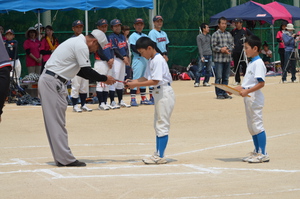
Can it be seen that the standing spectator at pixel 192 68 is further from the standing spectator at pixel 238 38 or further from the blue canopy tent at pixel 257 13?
the standing spectator at pixel 238 38

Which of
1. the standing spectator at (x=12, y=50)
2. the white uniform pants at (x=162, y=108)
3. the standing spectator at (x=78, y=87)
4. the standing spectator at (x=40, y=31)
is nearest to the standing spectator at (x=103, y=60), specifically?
the standing spectator at (x=78, y=87)

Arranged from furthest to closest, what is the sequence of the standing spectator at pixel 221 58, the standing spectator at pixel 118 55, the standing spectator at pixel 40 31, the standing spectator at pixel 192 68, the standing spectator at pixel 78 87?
the standing spectator at pixel 192 68 < the standing spectator at pixel 40 31 < the standing spectator at pixel 221 58 < the standing spectator at pixel 118 55 < the standing spectator at pixel 78 87

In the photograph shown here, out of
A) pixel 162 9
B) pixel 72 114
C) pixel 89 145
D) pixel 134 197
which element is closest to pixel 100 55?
pixel 72 114

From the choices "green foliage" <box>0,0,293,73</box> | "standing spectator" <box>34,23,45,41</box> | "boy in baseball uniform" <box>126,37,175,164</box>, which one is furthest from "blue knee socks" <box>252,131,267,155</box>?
"green foliage" <box>0,0,293,73</box>

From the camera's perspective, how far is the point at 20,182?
22.7 feet

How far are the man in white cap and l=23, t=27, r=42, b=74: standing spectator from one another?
38.5 ft

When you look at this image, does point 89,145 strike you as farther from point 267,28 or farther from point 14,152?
point 267,28

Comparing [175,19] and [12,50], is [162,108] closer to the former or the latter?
[12,50]

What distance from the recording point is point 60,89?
26.0ft

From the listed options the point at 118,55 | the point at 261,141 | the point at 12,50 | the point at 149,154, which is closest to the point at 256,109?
the point at 261,141

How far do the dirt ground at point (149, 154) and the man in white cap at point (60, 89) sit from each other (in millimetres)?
254

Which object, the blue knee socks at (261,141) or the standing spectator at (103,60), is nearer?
the blue knee socks at (261,141)

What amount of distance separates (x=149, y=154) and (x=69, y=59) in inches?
79.8

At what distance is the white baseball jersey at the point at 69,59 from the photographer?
7.89 meters
